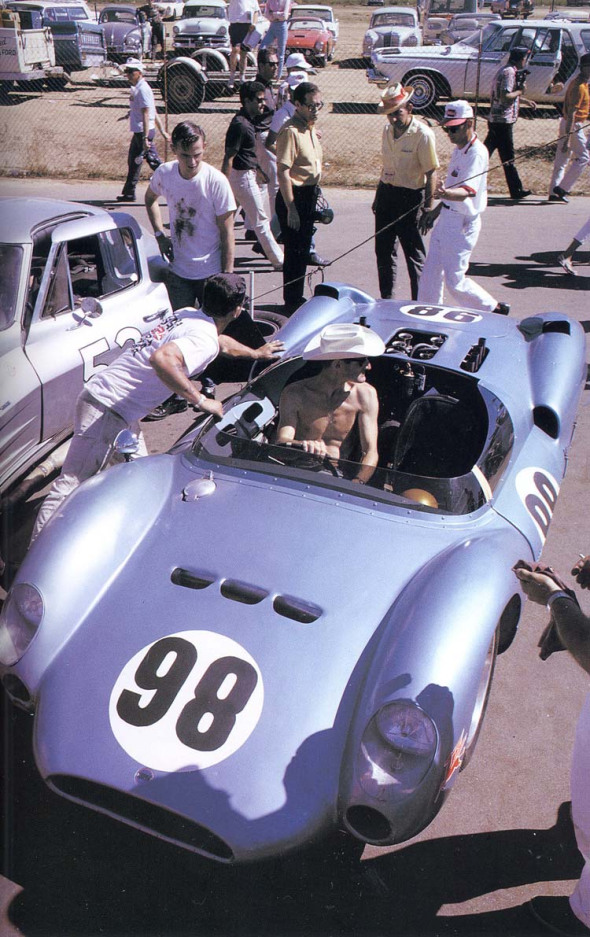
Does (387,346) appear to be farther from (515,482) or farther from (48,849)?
(48,849)

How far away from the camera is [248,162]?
8.13 metres

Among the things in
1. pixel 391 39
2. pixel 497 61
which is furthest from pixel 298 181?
pixel 391 39

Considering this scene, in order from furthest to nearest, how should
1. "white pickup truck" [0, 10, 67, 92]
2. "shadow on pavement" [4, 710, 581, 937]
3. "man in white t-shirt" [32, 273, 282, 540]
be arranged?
1. "white pickup truck" [0, 10, 67, 92]
2. "man in white t-shirt" [32, 273, 282, 540]
3. "shadow on pavement" [4, 710, 581, 937]

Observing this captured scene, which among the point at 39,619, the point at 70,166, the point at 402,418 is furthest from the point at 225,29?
the point at 39,619

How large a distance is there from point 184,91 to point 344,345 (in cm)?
1519

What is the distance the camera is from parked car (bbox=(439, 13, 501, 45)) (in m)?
21.4

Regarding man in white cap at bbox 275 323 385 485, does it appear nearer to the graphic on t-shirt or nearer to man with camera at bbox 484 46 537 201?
the graphic on t-shirt

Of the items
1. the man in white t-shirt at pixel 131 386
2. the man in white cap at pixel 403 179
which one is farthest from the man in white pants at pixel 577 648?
the man in white cap at pixel 403 179

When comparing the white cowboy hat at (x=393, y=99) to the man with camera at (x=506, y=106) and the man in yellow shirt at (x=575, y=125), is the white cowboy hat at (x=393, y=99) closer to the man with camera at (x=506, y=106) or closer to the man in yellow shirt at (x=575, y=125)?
the man in yellow shirt at (x=575, y=125)

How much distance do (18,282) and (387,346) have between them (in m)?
2.04

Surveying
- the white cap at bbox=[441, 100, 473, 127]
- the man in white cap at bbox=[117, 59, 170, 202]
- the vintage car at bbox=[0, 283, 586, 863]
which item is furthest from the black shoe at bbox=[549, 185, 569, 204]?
the vintage car at bbox=[0, 283, 586, 863]

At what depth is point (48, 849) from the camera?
2977 mm

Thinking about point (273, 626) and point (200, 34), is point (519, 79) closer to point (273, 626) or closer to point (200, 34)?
point (273, 626)

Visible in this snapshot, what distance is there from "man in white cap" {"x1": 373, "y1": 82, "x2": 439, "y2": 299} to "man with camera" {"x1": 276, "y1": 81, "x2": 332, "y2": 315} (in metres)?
0.58
